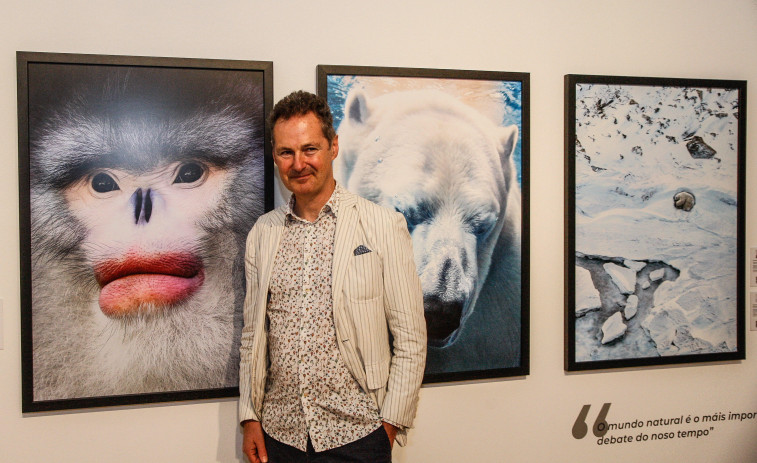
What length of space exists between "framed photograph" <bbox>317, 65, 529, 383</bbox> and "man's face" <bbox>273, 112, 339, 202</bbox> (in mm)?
311

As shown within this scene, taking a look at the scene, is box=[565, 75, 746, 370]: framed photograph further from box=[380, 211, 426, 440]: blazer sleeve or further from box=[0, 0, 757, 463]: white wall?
box=[380, 211, 426, 440]: blazer sleeve

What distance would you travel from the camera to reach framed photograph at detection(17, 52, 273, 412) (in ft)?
5.65

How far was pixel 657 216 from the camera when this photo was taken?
7.01ft

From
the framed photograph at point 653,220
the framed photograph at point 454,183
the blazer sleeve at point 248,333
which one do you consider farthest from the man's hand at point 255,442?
the framed photograph at point 653,220

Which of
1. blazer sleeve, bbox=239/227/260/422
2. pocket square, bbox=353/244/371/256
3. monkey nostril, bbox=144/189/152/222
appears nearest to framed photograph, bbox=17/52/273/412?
monkey nostril, bbox=144/189/152/222

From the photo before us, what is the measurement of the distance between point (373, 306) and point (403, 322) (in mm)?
96

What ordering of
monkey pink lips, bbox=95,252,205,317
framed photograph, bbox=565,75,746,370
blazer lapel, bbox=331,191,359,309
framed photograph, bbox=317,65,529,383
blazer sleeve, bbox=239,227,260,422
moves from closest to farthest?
blazer lapel, bbox=331,191,359,309 < blazer sleeve, bbox=239,227,260,422 < monkey pink lips, bbox=95,252,205,317 < framed photograph, bbox=317,65,529,383 < framed photograph, bbox=565,75,746,370

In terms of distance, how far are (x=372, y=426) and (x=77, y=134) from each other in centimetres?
124

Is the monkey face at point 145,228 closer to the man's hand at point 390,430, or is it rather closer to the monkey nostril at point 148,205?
the monkey nostril at point 148,205

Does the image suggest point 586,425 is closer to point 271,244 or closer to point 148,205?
point 271,244

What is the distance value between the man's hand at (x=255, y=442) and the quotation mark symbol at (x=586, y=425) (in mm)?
1190

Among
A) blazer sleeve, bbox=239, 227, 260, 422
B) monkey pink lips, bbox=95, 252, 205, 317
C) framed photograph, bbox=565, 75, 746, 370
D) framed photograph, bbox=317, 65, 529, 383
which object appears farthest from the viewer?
framed photograph, bbox=565, 75, 746, 370

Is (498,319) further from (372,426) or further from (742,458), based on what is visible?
(742,458)

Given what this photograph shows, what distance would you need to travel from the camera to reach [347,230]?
158cm
